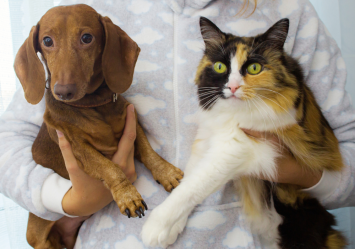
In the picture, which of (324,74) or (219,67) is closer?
(219,67)

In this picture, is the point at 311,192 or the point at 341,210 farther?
the point at 341,210

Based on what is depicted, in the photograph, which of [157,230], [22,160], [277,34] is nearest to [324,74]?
[277,34]

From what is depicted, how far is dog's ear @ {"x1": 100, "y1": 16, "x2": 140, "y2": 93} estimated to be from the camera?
2.71 feet

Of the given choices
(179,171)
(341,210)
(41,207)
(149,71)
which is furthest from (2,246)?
(341,210)

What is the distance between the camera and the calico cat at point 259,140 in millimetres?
828

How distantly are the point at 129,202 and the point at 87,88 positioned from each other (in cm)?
42

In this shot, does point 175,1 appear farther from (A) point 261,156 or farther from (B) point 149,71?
(A) point 261,156

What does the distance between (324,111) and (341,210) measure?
3.41ft

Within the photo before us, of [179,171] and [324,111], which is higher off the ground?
[324,111]

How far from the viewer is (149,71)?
1.01 meters

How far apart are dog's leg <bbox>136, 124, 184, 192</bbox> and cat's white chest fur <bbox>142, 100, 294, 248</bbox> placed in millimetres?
56

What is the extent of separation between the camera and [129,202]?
2.56 feet

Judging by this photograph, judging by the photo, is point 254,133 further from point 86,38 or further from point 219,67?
point 86,38

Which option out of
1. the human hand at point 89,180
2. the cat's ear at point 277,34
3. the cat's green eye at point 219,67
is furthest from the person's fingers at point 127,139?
the cat's ear at point 277,34
